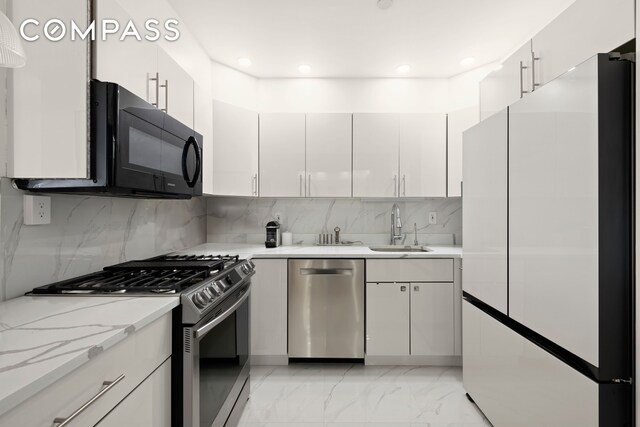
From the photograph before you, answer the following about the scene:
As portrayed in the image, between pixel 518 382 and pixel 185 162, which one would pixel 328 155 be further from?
pixel 518 382

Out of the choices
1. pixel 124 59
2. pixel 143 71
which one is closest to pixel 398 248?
pixel 143 71

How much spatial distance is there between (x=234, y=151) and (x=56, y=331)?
7.01 ft

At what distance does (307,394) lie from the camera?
234 cm

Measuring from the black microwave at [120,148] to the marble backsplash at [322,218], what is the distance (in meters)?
1.75

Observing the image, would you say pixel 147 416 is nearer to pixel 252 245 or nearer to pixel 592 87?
pixel 592 87

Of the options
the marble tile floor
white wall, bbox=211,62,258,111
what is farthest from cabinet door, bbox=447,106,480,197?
white wall, bbox=211,62,258,111

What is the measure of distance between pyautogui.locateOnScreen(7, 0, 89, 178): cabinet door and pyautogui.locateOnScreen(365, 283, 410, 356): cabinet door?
2.11 metres

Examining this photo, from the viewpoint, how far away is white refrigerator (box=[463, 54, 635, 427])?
113cm

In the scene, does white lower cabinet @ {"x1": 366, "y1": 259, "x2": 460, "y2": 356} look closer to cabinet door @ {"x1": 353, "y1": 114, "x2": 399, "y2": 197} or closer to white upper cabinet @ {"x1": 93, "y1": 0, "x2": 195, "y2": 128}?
cabinet door @ {"x1": 353, "y1": 114, "x2": 399, "y2": 197}

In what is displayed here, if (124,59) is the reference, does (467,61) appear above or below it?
above

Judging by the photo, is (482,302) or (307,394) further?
(307,394)

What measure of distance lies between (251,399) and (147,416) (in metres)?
1.31

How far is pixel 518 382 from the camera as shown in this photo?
1.63 meters

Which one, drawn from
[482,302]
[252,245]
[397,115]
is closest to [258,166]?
[252,245]
